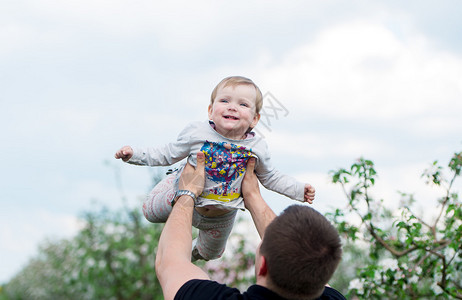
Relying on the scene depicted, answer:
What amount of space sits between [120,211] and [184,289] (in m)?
5.66

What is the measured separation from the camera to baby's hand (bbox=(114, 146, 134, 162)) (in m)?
2.61

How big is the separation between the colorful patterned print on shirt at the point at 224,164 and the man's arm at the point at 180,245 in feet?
0.22

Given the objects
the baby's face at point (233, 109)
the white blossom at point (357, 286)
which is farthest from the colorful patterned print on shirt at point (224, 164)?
the white blossom at point (357, 286)

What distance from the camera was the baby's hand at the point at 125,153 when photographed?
8.55 ft

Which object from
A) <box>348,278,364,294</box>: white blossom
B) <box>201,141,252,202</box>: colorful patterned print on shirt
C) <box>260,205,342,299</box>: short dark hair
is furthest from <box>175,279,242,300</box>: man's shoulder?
<box>348,278,364,294</box>: white blossom

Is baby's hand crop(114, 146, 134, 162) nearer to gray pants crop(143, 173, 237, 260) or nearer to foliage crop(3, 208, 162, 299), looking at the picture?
gray pants crop(143, 173, 237, 260)

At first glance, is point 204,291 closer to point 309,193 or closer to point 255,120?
point 309,193

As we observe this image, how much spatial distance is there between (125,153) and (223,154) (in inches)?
21.2

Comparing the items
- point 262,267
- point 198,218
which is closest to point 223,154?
point 198,218

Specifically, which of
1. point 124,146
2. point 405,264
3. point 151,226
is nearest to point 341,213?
point 405,264

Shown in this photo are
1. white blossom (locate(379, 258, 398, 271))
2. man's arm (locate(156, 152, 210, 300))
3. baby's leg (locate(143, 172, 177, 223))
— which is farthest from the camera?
white blossom (locate(379, 258, 398, 271))

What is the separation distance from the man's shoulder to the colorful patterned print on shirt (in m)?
0.78

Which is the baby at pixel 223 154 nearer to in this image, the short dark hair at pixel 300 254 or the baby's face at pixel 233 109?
the baby's face at pixel 233 109

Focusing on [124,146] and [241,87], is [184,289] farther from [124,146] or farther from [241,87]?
[241,87]
